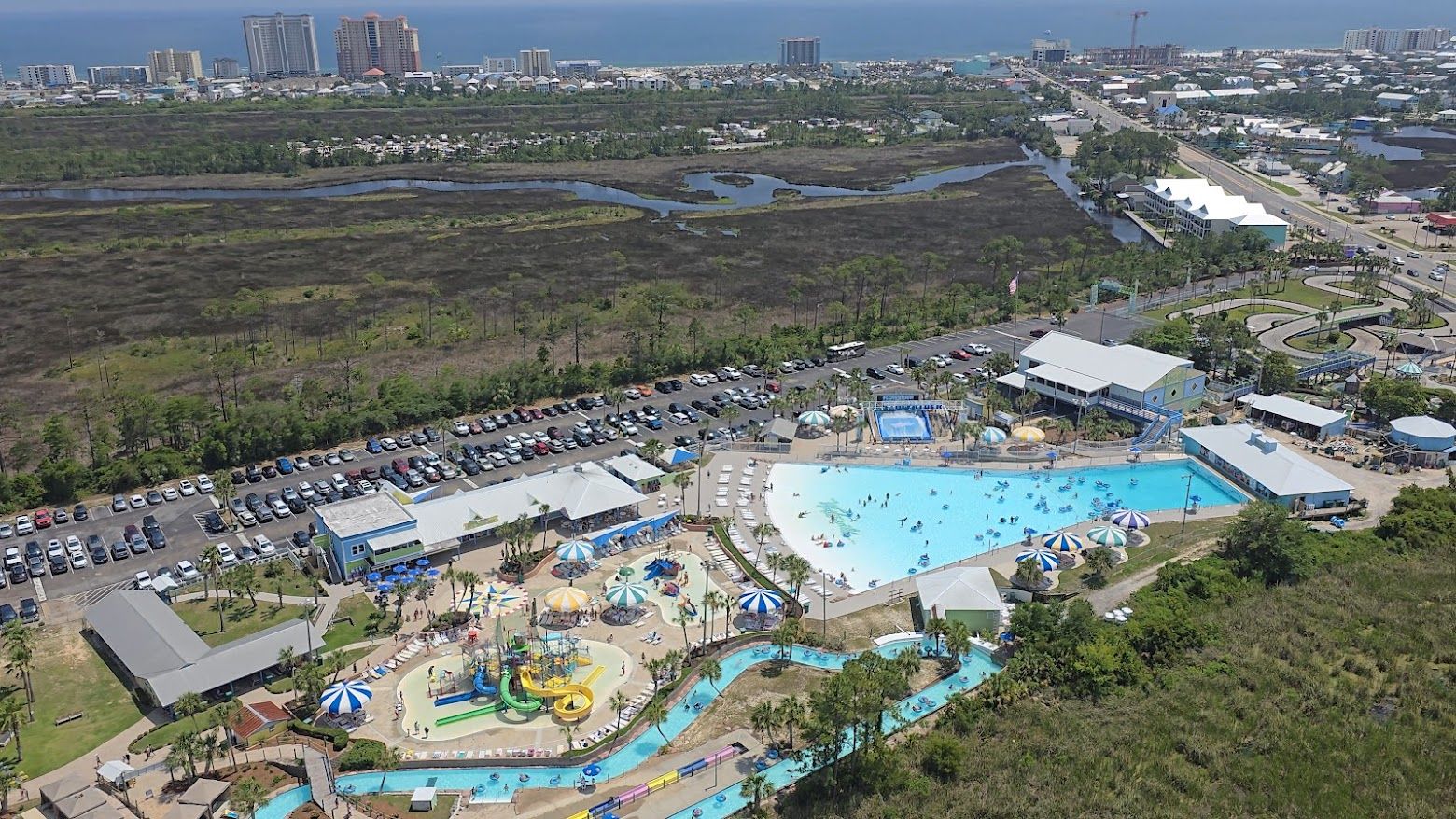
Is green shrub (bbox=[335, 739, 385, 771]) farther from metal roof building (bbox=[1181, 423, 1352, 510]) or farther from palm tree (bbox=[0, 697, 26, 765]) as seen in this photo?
metal roof building (bbox=[1181, 423, 1352, 510])

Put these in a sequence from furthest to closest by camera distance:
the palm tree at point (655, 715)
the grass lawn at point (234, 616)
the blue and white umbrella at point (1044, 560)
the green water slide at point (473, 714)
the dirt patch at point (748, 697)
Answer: the blue and white umbrella at point (1044, 560), the grass lawn at point (234, 616), the green water slide at point (473, 714), the dirt patch at point (748, 697), the palm tree at point (655, 715)

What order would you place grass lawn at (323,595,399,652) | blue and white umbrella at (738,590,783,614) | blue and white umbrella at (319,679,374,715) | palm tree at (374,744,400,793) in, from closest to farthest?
palm tree at (374,744,400,793) < blue and white umbrella at (319,679,374,715) < grass lawn at (323,595,399,652) < blue and white umbrella at (738,590,783,614)

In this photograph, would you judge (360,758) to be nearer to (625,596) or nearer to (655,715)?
(655,715)

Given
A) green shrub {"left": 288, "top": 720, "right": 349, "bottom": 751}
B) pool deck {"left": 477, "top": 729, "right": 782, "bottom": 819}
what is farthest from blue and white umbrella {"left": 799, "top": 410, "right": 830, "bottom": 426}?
green shrub {"left": 288, "top": 720, "right": 349, "bottom": 751}

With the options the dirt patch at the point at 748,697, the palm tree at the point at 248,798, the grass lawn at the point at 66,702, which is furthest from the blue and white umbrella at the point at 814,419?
the grass lawn at the point at 66,702

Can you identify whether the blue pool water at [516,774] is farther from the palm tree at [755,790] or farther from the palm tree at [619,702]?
the palm tree at [619,702]

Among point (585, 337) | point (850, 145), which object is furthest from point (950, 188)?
point (585, 337)

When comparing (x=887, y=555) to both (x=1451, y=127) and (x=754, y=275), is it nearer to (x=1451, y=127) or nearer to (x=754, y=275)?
(x=754, y=275)
